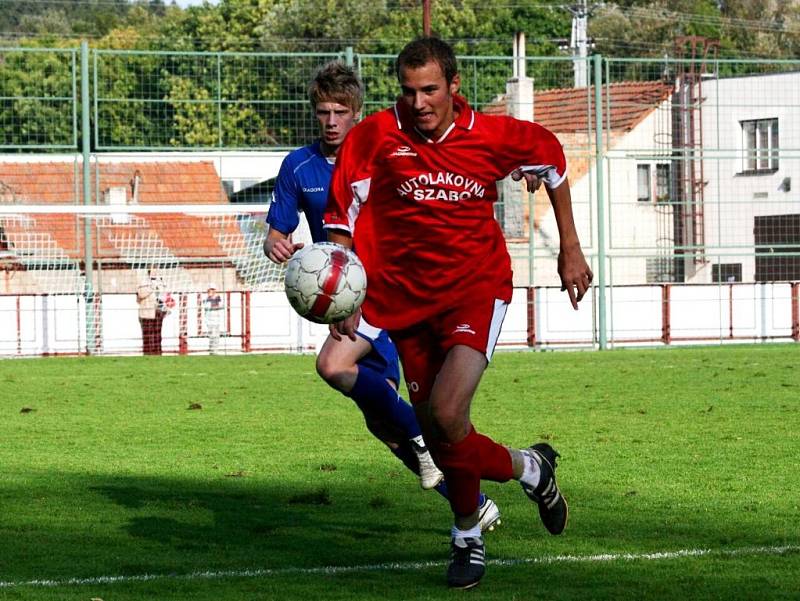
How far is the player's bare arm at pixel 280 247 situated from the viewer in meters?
7.16

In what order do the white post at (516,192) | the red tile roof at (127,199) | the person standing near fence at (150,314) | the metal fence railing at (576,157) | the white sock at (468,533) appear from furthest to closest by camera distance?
the white post at (516,192) < the metal fence railing at (576,157) < the red tile roof at (127,199) < the person standing near fence at (150,314) < the white sock at (468,533)

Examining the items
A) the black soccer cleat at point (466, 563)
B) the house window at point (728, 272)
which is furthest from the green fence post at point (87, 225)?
the black soccer cleat at point (466, 563)

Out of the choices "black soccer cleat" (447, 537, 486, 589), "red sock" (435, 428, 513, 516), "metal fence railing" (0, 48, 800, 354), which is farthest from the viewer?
"metal fence railing" (0, 48, 800, 354)

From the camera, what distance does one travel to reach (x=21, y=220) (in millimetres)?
24766

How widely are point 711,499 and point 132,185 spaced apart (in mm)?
22544

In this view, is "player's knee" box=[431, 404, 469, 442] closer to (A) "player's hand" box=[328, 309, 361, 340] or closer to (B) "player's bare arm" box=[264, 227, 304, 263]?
(A) "player's hand" box=[328, 309, 361, 340]

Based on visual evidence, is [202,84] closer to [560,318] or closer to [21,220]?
[21,220]

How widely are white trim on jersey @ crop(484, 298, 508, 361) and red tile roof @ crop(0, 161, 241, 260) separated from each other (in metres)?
18.1

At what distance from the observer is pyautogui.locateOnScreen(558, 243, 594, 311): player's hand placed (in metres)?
6.09

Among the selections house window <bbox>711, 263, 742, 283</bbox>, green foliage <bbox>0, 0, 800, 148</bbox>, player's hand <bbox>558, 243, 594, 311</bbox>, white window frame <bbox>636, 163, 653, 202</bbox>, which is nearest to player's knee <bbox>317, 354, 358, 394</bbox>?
player's hand <bbox>558, 243, 594, 311</bbox>

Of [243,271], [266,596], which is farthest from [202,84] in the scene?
[266,596]

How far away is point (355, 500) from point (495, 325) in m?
2.22

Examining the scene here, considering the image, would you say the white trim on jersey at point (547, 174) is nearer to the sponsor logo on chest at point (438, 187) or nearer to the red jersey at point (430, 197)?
the red jersey at point (430, 197)

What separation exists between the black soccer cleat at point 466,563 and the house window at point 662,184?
25.0 metres
